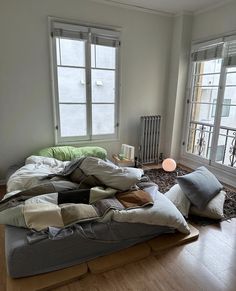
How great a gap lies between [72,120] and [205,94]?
224 centimetres

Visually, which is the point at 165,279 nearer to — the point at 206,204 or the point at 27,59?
the point at 206,204

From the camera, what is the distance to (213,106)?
136 inches

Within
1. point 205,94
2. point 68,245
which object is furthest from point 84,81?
point 68,245

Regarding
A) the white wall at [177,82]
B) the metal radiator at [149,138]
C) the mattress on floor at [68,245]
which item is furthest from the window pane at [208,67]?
the mattress on floor at [68,245]

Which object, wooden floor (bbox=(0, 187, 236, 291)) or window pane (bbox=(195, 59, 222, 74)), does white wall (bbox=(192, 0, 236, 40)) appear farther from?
wooden floor (bbox=(0, 187, 236, 291))

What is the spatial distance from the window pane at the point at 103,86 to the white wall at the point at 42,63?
0.21m

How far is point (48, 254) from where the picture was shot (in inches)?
57.9

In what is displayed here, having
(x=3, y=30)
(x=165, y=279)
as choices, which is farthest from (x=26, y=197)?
(x=3, y=30)

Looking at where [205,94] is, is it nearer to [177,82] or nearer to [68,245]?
[177,82]

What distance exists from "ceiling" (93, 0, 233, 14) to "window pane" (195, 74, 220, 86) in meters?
1.00

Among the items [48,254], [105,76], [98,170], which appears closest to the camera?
[48,254]

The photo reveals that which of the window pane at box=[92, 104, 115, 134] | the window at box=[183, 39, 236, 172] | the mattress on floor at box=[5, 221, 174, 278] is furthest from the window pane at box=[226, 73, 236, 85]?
the mattress on floor at box=[5, 221, 174, 278]

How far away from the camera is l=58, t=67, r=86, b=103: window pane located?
10.4 ft

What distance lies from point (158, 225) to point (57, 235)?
2.73ft
